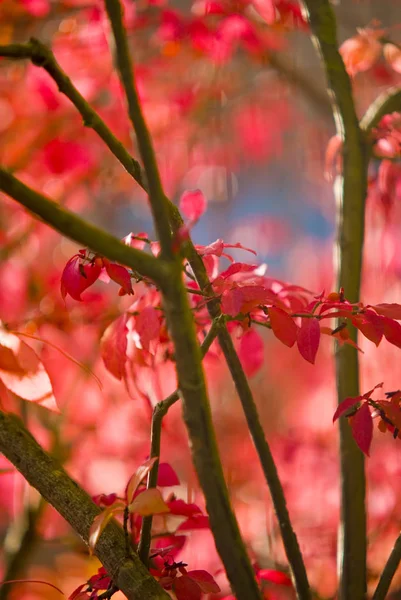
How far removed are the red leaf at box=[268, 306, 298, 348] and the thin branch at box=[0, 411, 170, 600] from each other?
31 cm

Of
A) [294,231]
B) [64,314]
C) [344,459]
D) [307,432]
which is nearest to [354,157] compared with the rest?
[344,459]

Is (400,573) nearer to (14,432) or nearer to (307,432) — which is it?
(307,432)

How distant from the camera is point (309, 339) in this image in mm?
689

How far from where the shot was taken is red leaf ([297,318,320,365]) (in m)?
0.68

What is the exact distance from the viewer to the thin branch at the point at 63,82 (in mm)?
549

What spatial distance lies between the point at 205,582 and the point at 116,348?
32 cm

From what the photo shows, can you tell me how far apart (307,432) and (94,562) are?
0.92m

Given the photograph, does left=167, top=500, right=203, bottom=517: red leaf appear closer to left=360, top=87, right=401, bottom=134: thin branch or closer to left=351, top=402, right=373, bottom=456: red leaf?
left=351, top=402, right=373, bottom=456: red leaf

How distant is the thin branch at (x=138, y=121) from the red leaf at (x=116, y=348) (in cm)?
29

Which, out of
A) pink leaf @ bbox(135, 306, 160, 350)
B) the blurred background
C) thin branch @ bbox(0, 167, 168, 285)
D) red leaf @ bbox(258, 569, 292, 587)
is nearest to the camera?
thin branch @ bbox(0, 167, 168, 285)

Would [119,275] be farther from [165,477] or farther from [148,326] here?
[165,477]

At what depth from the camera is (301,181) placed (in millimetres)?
5035

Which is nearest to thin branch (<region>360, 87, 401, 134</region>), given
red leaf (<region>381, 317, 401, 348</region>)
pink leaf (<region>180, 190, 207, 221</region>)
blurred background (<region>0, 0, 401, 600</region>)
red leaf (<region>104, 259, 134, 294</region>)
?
blurred background (<region>0, 0, 401, 600</region>)

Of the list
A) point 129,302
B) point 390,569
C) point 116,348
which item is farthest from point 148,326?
point 129,302
